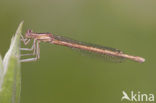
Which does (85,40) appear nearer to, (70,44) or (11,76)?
(70,44)

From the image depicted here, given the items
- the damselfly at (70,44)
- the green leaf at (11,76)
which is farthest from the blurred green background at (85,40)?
the green leaf at (11,76)

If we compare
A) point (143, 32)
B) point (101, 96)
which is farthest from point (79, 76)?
point (143, 32)

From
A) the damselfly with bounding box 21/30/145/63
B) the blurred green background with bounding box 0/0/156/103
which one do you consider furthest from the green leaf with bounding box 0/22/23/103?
the blurred green background with bounding box 0/0/156/103

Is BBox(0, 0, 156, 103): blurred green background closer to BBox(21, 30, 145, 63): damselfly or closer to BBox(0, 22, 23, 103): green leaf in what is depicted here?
BBox(21, 30, 145, 63): damselfly

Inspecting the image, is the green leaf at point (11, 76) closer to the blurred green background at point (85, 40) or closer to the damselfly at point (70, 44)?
the damselfly at point (70, 44)

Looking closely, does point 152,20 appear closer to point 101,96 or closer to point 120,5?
point 120,5

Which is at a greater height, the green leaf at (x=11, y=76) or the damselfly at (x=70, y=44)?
the damselfly at (x=70, y=44)

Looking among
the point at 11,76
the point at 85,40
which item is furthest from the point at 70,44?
the point at 11,76
